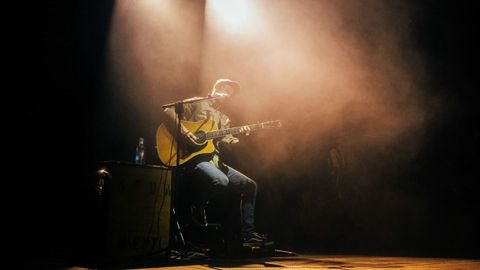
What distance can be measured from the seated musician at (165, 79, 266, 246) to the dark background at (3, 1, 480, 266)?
0.87m

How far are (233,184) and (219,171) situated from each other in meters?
0.27

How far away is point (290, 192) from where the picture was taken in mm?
5223

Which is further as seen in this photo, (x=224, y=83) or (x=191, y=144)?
(x=224, y=83)

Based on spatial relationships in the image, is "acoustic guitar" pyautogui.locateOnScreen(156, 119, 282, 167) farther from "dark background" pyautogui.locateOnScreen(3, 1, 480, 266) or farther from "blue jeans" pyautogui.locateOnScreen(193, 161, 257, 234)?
"dark background" pyautogui.locateOnScreen(3, 1, 480, 266)

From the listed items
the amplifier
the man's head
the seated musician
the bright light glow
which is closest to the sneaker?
the seated musician

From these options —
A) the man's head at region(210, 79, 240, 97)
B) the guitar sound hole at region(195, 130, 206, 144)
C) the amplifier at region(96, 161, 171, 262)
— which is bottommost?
the amplifier at region(96, 161, 171, 262)

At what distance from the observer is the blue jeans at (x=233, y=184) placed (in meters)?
3.43

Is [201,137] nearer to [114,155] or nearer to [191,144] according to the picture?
[191,144]

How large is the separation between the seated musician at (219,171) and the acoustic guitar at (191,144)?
0.05 metres

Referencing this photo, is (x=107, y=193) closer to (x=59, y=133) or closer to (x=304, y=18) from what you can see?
(x=59, y=133)

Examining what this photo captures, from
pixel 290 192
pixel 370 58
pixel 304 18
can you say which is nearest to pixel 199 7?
pixel 304 18

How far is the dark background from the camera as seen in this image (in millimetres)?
3593

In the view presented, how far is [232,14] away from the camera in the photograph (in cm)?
539

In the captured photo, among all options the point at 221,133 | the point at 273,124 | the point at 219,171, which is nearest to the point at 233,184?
the point at 219,171
